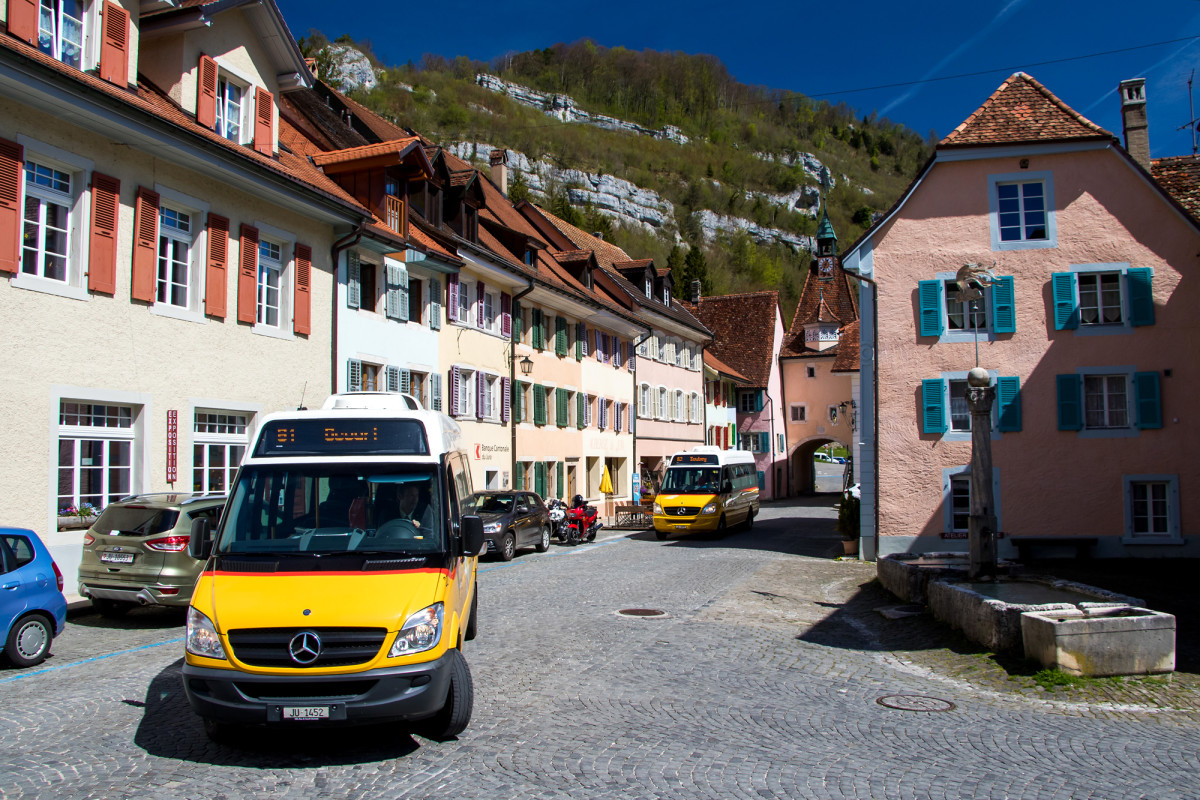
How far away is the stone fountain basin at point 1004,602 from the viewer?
32.8ft

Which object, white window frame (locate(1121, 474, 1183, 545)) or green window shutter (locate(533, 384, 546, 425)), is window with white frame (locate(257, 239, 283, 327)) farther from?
white window frame (locate(1121, 474, 1183, 545))

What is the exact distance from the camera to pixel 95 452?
1485cm

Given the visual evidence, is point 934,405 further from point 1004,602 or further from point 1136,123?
point 1004,602

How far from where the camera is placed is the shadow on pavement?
20.7 ft

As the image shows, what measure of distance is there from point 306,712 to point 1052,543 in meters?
19.4

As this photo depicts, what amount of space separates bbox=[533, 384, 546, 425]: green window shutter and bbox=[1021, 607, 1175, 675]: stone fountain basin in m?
23.0

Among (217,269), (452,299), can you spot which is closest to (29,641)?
(217,269)

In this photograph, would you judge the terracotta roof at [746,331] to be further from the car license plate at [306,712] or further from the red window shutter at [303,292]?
the car license plate at [306,712]

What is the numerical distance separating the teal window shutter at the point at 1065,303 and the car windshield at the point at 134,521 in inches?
727

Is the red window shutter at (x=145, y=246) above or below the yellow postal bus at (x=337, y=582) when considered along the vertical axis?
above

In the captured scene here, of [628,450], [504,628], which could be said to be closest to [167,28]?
[504,628]

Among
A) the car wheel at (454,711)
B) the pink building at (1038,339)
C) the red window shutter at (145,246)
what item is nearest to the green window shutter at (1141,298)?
the pink building at (1038,339)

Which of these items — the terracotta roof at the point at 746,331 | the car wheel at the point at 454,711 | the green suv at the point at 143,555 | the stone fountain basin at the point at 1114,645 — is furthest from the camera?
the terracotta roof at the point at 746,331

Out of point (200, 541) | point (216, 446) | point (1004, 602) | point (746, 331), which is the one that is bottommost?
point (1004, 602)
